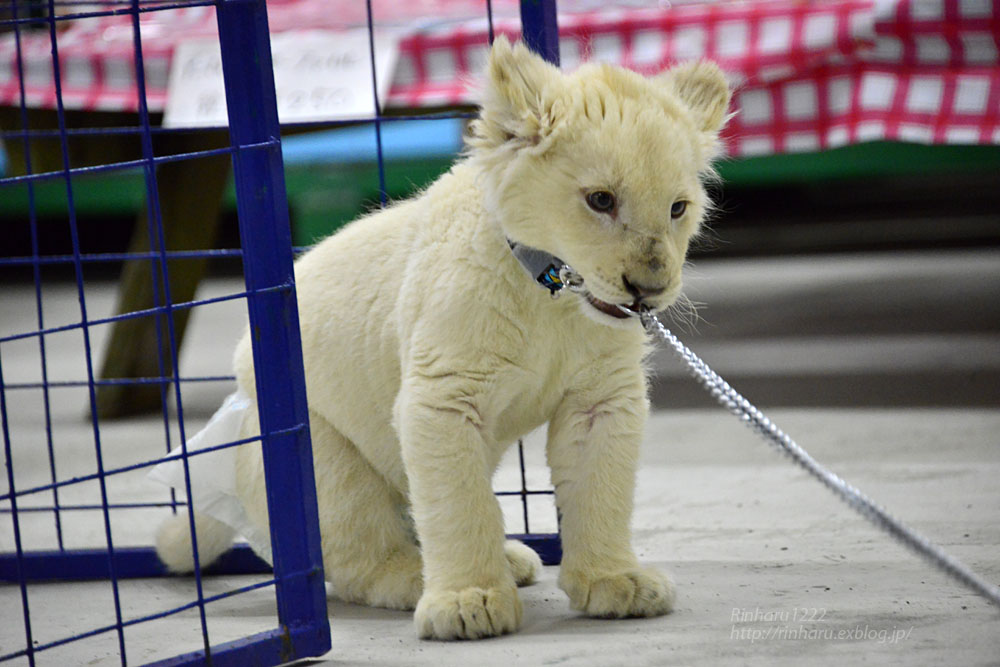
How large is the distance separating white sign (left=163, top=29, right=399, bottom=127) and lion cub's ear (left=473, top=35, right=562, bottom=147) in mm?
1037

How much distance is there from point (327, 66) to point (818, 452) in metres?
1.47

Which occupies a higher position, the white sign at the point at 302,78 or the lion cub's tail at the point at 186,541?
the white sign at the point at 302,78

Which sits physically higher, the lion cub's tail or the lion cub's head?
the lion cub's head

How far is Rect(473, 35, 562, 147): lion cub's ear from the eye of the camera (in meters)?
1.51

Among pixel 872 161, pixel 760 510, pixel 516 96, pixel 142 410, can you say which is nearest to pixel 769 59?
pixel 872 161

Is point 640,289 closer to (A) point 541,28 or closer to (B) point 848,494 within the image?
(B) point 848,494

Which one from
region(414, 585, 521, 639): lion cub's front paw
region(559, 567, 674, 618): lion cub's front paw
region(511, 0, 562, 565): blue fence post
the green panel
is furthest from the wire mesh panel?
the green panel

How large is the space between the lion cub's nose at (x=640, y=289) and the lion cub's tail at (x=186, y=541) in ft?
2.90

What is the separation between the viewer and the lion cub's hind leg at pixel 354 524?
5.87 feet

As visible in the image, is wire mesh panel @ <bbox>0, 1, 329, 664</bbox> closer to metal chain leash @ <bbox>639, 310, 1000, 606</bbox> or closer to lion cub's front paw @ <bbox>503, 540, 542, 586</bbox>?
lion cub's front paw @ <bbox>503, 540, 542, 586</bbox>

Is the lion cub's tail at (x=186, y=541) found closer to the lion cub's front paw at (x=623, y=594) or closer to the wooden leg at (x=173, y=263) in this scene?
the lion cub's front paw at (x=623, y=594)

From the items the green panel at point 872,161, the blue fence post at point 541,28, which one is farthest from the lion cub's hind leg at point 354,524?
the green panel at point 872,161

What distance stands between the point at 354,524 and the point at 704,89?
86 cm

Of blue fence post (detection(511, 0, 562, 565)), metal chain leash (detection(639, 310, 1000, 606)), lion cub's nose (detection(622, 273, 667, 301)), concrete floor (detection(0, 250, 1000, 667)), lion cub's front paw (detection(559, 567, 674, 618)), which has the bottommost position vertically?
concrete floor (detection(0, 250, 1000, 667))
